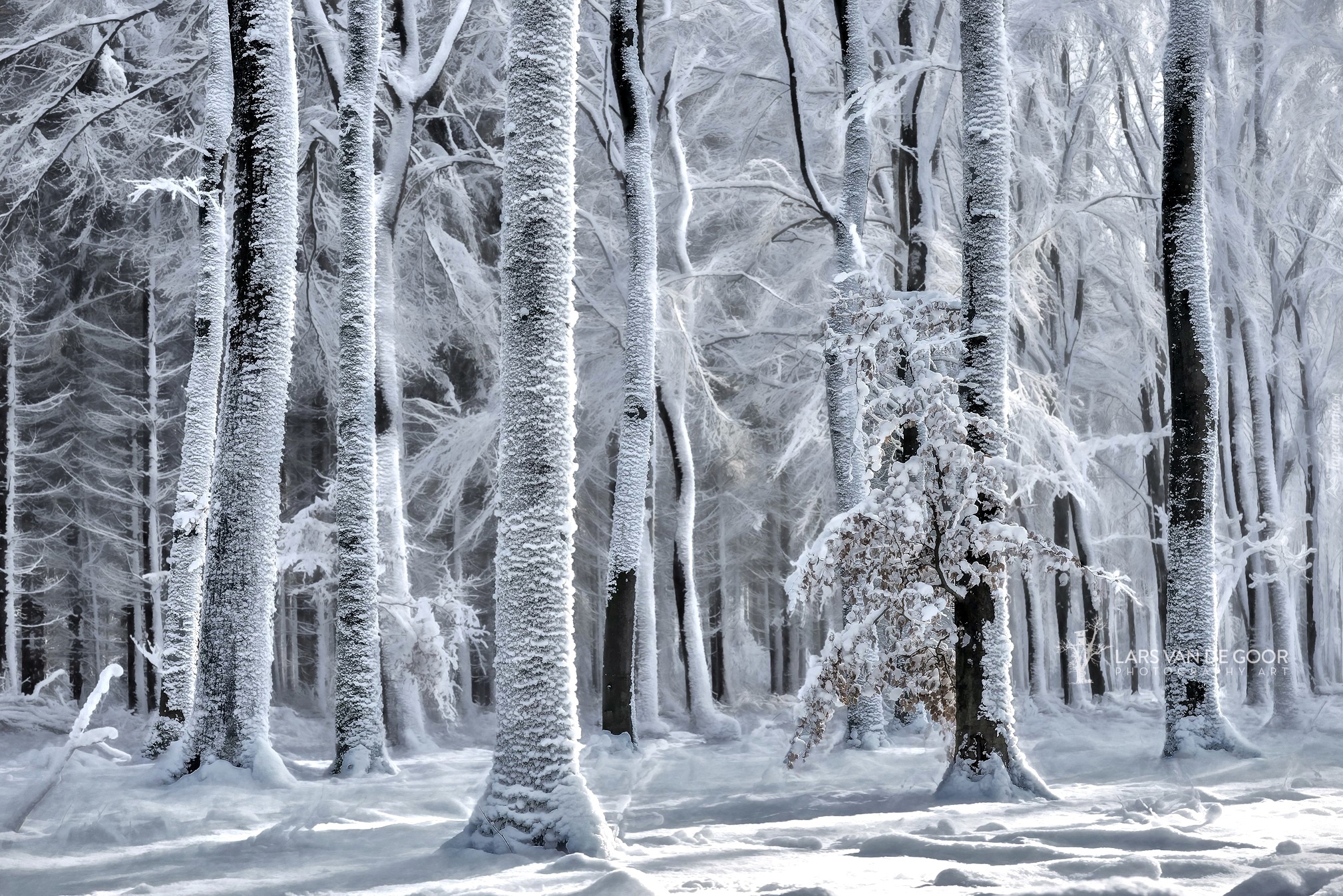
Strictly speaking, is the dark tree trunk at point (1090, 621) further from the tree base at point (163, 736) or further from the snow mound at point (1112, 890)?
the snow mound at point (1112, 890)

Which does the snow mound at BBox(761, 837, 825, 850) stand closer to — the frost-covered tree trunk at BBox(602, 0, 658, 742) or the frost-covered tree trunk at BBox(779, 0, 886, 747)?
the frost-covered tree trunk at BBox(779, 0, 886, 747)

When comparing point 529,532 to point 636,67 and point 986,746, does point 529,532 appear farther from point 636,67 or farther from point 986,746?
point 636,67

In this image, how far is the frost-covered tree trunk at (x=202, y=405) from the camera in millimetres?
12102

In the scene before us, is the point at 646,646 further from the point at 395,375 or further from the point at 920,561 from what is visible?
the point at 920,561

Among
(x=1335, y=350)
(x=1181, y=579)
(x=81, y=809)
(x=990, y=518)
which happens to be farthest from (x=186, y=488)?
(x=1335, y=350)

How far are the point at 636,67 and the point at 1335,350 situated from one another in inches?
591

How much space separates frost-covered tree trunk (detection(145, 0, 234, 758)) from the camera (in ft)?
39.7

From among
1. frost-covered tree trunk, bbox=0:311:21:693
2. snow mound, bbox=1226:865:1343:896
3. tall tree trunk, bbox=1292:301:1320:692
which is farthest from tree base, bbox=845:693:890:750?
frost-covered tree trunk, bbox=0:311:21:693

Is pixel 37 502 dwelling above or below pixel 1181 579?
above

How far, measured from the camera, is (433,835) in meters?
7.20

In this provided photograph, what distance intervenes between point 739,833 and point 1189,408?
22.3 ft

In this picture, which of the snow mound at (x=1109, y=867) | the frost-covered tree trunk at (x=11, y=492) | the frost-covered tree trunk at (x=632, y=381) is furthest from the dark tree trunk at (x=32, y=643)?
the snow mound at (x=1109, y=867)

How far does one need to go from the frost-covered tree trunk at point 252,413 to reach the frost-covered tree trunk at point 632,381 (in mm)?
4961

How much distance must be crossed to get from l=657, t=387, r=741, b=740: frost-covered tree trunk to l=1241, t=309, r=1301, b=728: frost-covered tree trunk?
749 centimetres
